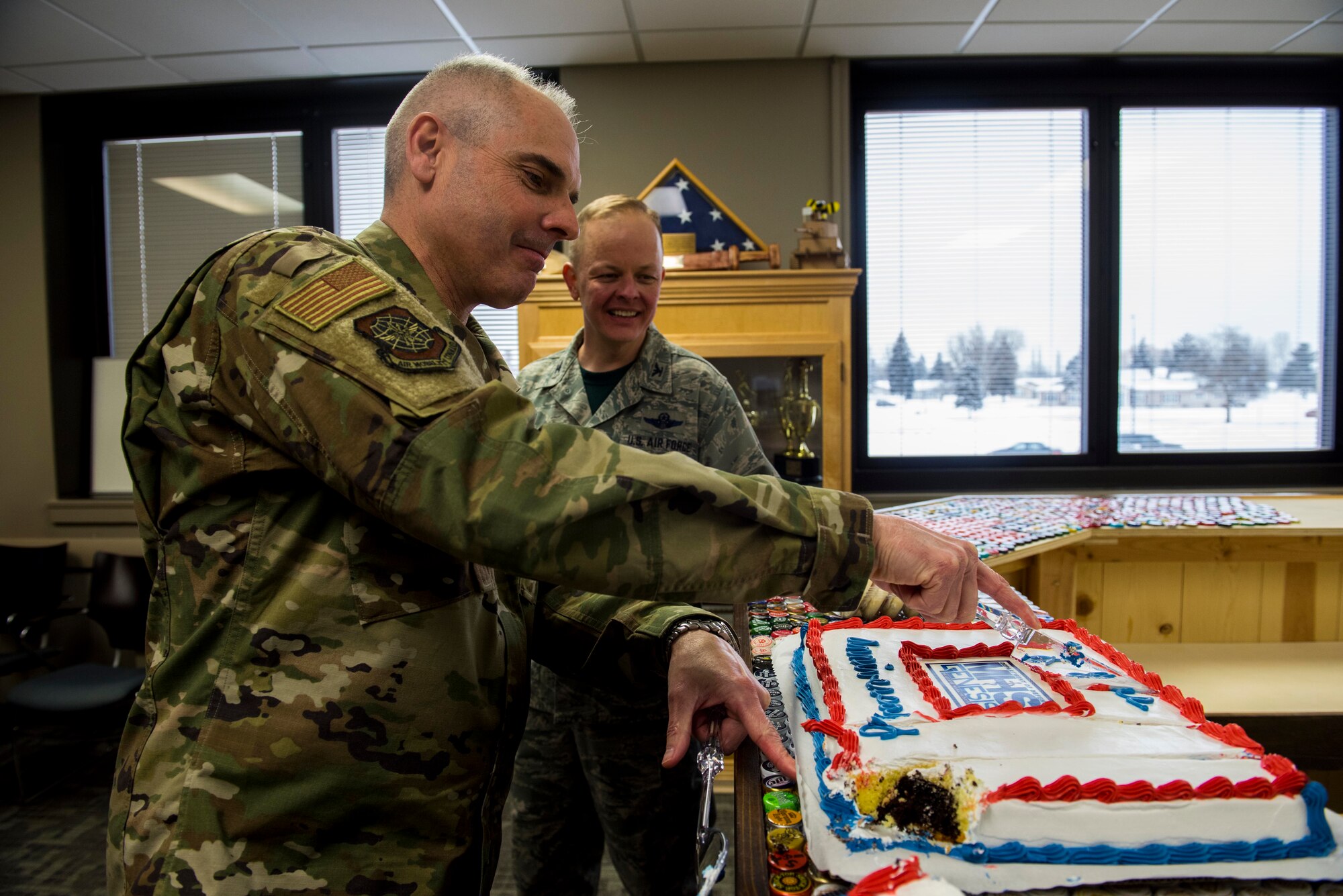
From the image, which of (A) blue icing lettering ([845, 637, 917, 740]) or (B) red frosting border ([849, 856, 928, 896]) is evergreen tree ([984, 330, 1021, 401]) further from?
(B) red frosting border ([849, 856, 928, 896])

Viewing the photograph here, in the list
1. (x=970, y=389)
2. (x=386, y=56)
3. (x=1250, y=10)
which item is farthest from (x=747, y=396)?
(x=1250, y=10)

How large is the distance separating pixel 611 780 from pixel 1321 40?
169 inches

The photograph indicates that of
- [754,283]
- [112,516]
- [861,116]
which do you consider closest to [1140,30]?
[861,116]

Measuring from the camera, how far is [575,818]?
166 centimetres

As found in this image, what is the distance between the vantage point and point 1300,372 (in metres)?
3.86

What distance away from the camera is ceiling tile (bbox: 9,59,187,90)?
3452 mm

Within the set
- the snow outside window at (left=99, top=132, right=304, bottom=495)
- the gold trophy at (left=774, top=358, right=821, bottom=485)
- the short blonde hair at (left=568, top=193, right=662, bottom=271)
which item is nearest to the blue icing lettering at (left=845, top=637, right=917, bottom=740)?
the short blonde hair at (left=568, top=193, right=662, bottom=271)

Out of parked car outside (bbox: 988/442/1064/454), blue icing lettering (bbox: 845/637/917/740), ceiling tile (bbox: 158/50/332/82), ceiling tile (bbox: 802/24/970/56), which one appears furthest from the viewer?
parked car outside (bbox: 988/442/1064/454)

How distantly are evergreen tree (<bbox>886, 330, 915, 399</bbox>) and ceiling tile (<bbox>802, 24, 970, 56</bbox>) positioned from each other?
49.2 inches

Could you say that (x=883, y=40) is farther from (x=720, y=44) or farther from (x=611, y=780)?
(x=611, y=780)

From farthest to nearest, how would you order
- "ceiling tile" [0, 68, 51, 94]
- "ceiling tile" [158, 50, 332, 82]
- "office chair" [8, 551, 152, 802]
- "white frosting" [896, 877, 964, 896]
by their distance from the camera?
"ceiling tile" [0, 68, 51, 94]
"ceiling tile" [158, 50, 332, 82]
"office chair" [8, 551, 152, 802]
"white frosting" [896, 877, 964, 896]

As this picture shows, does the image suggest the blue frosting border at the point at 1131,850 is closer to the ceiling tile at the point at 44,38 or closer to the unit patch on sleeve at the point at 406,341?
the unit patch on sleeve at the point at 406,341

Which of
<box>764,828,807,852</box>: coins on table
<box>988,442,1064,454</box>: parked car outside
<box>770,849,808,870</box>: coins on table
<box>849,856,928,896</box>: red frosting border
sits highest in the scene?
<box>988,442,1064,454</box>: parked car outside

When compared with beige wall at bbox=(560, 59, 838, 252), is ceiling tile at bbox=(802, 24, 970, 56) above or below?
above
